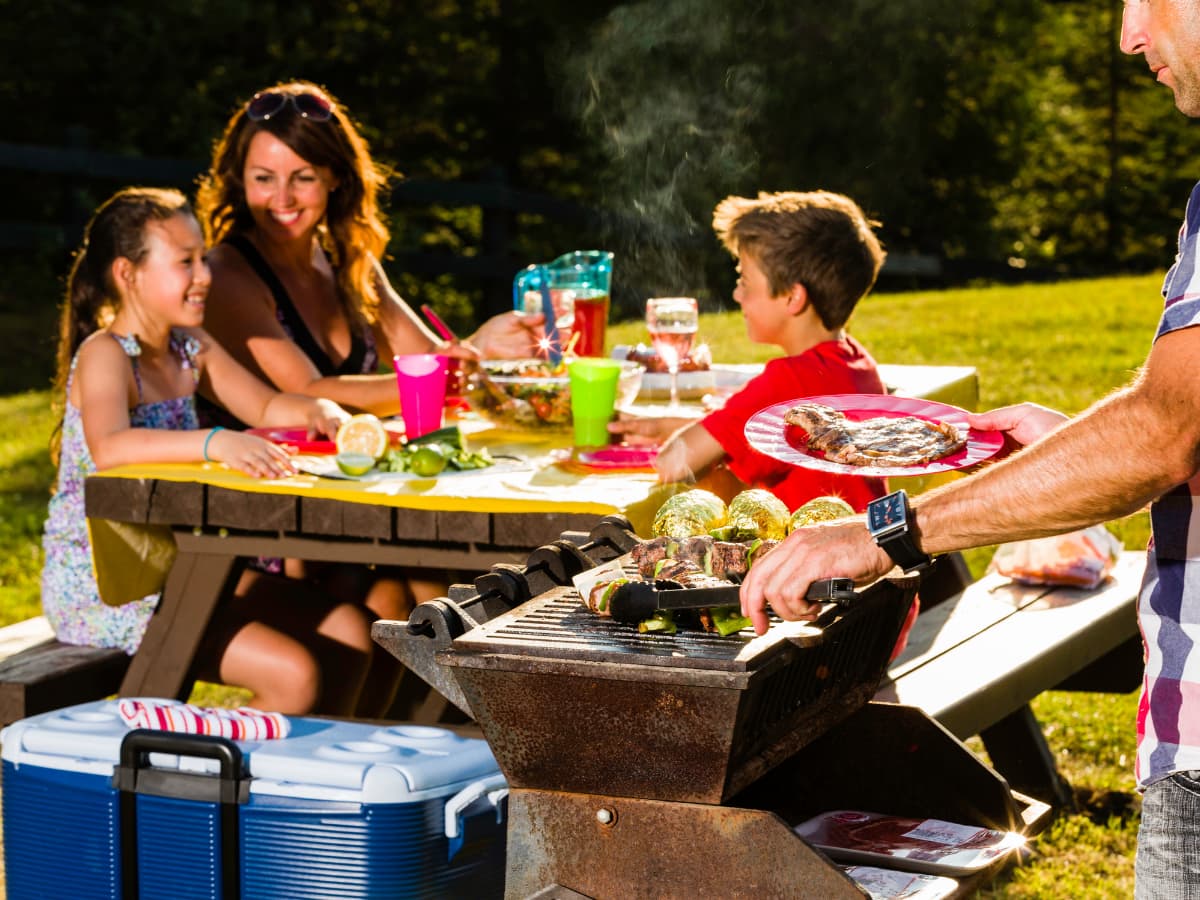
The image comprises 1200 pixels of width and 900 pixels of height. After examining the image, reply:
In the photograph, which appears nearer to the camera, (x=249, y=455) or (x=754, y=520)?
(x=754, y=520)

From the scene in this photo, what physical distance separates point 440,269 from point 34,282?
164 inches

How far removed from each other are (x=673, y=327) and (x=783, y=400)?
26.1 inches

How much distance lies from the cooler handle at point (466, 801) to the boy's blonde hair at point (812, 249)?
1.32 metres

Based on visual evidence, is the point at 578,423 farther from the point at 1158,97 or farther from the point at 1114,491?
the point at 1158,97

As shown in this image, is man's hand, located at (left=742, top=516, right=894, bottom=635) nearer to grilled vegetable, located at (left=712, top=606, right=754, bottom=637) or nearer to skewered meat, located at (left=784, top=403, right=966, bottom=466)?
grilled vegetable, located at (left=712, top=606, right=754, bottom=637)

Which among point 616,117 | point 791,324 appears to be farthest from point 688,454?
point 616,117

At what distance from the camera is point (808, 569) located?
1.97 metres

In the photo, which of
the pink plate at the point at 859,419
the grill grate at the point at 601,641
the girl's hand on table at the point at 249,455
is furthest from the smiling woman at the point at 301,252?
the grill grate at the point at 601,641

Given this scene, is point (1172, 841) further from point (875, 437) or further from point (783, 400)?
point (783, 400)

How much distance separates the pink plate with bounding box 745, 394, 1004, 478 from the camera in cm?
231

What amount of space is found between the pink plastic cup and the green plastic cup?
312 millimetres

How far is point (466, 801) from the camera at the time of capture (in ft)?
9.48

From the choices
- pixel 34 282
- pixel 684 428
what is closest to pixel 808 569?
pixel 684 428

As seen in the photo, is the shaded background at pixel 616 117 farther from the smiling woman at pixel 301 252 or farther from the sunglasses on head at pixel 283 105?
the sunglasses on head at pixel 283 105
